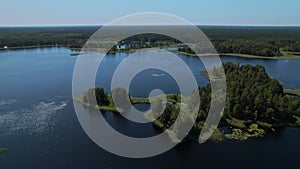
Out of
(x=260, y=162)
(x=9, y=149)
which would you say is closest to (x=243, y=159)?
(x=260, y=162)

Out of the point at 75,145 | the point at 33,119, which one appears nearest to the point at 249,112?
the point at 75,145

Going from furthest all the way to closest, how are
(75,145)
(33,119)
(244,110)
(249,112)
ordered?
(33,119), (244,110), (249,112), (75,145)

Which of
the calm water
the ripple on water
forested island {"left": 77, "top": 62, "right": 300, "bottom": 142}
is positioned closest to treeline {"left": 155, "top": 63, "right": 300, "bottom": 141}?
forested island {"left": 77, "top": 62, "right": 300, "bottom": 142}

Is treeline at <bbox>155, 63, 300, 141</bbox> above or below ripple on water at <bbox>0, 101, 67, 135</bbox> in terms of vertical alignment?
above

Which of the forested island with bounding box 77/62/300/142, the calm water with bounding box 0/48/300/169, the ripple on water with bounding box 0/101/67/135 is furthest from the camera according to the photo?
the ripple on water with bounding box 0/101/67/135

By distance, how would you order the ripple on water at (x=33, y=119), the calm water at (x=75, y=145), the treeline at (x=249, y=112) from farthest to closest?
1. the ripple on water at (x=33, y=119)
2. the treeline at (x=249, y=112)
3. the calm water at (x=75, y=145)

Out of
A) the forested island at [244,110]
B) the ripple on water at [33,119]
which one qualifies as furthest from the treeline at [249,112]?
the ripple on water at [33,119]

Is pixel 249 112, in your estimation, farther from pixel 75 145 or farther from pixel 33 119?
pixel 33 119

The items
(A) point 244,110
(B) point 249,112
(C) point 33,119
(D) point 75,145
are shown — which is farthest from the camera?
(C) point 33,119

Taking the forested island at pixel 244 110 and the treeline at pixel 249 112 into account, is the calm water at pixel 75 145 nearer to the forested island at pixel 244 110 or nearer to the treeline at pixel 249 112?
the forested island at pixel 244 110

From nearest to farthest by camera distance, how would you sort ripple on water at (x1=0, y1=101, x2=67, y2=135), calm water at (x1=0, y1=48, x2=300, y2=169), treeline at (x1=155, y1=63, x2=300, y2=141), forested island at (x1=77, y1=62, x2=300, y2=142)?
calm water at (x1=0, y1=48, x2=300, y2=169) → forested island at (x1=77, y1=62, x2=300, y2=142) → treeline at (x1=155, y1=63, x2=300, y2=141) → ripple on water at (x1=0, y1=101, x2=67, y2=135)

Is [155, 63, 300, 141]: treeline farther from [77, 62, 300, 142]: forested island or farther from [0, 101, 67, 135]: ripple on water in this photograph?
[0, 101, 67, 135]: ripple on water

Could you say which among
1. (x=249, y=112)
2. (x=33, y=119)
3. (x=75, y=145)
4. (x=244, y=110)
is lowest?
(x=75, y=145)
